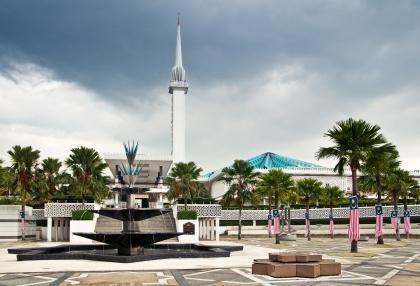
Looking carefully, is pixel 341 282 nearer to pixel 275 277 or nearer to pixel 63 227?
pixel 275 277

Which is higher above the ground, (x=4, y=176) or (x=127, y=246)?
(x=4, y=176)

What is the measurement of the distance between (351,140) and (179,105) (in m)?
92.6

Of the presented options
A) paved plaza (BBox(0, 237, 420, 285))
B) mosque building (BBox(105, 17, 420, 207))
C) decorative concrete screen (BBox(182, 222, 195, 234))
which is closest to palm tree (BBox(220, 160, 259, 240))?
decorative concrete screen (BBox(182, 222, 195, 234))

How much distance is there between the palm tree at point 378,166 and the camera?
33.2 meters

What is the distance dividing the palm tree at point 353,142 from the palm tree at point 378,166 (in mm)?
450

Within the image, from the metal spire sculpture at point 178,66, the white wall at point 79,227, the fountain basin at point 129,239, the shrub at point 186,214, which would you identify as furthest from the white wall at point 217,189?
Answer: the fountain basin at point 129,239

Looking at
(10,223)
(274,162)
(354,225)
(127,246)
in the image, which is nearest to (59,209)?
(10,223)

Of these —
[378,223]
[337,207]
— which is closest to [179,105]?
[337,207]

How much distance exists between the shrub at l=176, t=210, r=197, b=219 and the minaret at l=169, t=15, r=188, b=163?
202 ft

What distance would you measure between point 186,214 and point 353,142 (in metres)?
25.0

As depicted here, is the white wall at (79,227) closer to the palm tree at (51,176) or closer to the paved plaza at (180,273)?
the palm tree at (51,176)

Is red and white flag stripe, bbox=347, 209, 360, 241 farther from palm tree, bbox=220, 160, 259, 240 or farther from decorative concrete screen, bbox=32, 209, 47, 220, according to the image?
decorative concrete screen, bbox=32, 209, 47, 220

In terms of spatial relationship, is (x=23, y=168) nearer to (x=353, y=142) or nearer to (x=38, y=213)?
(x=38, y=213)

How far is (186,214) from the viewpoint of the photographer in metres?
53.2
